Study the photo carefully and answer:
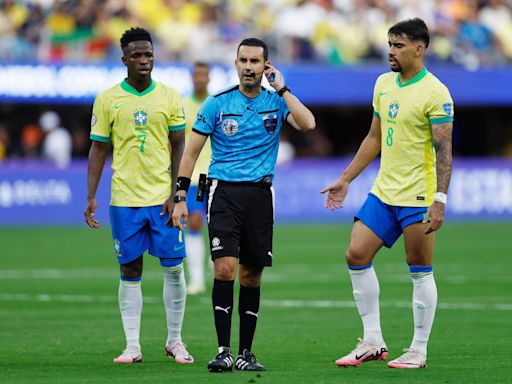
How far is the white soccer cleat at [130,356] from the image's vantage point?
380 inches

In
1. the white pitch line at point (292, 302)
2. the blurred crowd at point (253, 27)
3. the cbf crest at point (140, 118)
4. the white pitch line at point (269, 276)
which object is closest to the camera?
the cbf crest at point (140, 118)

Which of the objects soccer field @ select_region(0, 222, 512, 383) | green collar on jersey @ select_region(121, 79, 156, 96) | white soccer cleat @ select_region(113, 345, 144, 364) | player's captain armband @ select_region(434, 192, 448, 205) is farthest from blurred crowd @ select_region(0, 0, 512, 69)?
player's captain armband @ select_region(434, 192, 448, 205)

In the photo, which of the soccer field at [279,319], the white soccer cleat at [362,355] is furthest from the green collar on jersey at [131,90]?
the white soccer cleat at [362,355]

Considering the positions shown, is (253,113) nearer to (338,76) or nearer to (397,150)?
(397,150)

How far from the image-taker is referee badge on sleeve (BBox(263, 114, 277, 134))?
9297mm

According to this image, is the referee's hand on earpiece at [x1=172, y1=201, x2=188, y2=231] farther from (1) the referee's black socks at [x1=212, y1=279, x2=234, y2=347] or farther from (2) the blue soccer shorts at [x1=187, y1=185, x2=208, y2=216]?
(2) the blue soccer shorts at [x1=187, y1=185, x2=208, y2=216]

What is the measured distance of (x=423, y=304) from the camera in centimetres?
939

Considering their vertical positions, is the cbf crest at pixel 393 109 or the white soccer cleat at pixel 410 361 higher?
the cbf crest at pixel 393 109

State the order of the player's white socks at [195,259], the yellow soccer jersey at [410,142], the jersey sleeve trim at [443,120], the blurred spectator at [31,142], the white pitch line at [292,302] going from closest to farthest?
1. the jersey sleeve trim at [443,120]
2. the yellow soccer jersey at [410,142]
3. the white pitch line at [292,302]
4. the player's white socks at [195,259]
5. the blurred spectator at [31,142]

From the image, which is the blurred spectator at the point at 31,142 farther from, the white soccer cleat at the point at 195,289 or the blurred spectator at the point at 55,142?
the white soccer cleat at the point at 195,289

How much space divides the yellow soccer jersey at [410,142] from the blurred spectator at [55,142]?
20.1m

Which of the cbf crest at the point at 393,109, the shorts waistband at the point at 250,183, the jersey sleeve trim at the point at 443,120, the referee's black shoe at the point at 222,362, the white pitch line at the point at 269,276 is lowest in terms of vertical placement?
the white pitch line at the point at 269,276

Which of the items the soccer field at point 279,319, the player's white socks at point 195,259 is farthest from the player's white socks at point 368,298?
the player's white socks at point 195,259

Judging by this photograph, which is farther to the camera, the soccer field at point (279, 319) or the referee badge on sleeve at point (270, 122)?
the referee badge on sleeve at point (270, 122)
